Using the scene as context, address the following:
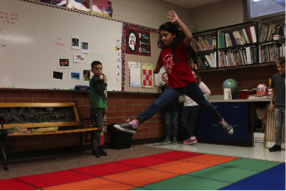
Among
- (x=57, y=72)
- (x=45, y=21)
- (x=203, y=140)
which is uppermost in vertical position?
(x=45, y=21)

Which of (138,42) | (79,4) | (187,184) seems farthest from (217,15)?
(187,184)

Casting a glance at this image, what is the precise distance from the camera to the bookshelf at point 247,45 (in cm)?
462

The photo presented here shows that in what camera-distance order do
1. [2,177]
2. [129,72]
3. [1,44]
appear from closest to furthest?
[2,177] → [1,44] → [129,72]

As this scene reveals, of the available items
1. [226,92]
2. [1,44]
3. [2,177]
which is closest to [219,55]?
[226,92]

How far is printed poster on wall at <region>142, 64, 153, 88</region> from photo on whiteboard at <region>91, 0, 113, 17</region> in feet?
3.88

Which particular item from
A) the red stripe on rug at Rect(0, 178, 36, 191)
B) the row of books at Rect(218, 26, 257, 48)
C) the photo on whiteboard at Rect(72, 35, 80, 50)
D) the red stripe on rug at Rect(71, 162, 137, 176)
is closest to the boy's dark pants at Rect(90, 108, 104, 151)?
the red stripe on rug at Rect(71, 162, 137, 176)

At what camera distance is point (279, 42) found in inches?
179

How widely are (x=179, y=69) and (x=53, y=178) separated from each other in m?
1.58

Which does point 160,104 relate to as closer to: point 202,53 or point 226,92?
point 226,92

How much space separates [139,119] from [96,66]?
1.67 m

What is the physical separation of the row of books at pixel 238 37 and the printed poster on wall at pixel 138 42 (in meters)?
1.45

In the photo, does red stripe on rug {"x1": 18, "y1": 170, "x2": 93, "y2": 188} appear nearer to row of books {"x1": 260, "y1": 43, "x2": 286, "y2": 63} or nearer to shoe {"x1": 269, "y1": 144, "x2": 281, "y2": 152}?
shoe {"x1": 269, "y1": 144, "x2": 281, "y2": 152}

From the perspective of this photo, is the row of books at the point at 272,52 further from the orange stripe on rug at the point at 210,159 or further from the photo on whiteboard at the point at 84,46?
the photo on whiteboard at the point at 84,46

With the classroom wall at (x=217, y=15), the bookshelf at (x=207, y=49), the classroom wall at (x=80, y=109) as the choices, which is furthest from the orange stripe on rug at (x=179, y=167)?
the classroom wall at (x=217, y=15)
